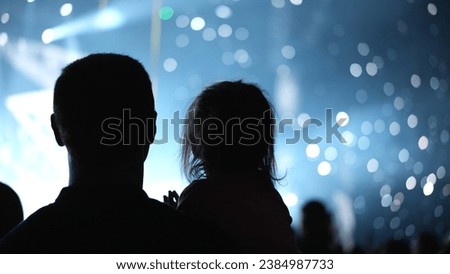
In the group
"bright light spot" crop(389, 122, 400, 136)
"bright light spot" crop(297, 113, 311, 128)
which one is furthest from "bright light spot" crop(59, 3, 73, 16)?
"bright light spot" crop(389, 122, 400, 136)

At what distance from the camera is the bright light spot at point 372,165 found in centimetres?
135

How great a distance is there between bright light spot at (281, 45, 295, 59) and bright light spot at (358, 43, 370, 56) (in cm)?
16

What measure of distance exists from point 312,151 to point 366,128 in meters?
0.15

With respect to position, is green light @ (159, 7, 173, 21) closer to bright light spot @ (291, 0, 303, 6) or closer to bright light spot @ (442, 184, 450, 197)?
bright light spot @ (291, 0, 303, 6)

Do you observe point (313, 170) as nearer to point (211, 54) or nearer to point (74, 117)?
point (211, 54)

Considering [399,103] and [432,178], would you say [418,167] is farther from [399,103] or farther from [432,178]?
[399,103]

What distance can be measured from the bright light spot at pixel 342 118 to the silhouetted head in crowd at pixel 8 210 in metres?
0.84

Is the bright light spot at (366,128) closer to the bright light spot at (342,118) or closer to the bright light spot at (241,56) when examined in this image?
the bright light spot at (342,118)

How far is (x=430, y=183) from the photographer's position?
1379 mm

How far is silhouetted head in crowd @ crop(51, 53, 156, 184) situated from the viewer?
0.50 m

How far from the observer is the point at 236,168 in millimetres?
828

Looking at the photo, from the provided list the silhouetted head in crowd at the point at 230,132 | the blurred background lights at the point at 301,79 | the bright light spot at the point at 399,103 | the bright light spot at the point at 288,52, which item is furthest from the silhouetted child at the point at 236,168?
the bright light spot at the point at 399,103
